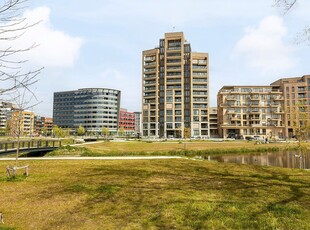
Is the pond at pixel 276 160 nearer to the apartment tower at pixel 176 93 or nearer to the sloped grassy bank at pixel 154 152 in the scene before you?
the sloped grassy bank at pixel 154 152

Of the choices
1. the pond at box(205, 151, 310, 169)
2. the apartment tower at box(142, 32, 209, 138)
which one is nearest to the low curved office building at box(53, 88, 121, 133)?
the apartment tower at box(142, 32, 209, 138)

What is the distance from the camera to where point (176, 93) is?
9881cm

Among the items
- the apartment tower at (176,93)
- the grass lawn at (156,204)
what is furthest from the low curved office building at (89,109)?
the grass lawn at (156,204)

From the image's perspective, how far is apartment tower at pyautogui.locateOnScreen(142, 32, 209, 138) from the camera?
97312 mm

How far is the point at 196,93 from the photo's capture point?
9806 cm

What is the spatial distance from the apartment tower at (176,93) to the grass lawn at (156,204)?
8614cm

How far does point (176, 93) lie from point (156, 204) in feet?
304

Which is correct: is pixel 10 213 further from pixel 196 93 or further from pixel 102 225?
pixel 196 93

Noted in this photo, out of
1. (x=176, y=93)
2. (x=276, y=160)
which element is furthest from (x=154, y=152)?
(x=176, y=93)

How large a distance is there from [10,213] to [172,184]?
650 cm

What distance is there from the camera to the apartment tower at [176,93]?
319 ft

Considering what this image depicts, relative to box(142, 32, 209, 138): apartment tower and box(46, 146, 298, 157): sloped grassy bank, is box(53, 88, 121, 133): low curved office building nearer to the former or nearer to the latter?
box(142, 32, 209, 138): apartment tower

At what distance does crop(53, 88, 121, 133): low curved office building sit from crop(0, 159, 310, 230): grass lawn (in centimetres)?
15497

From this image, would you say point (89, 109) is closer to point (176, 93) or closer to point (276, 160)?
point (176, 93)
